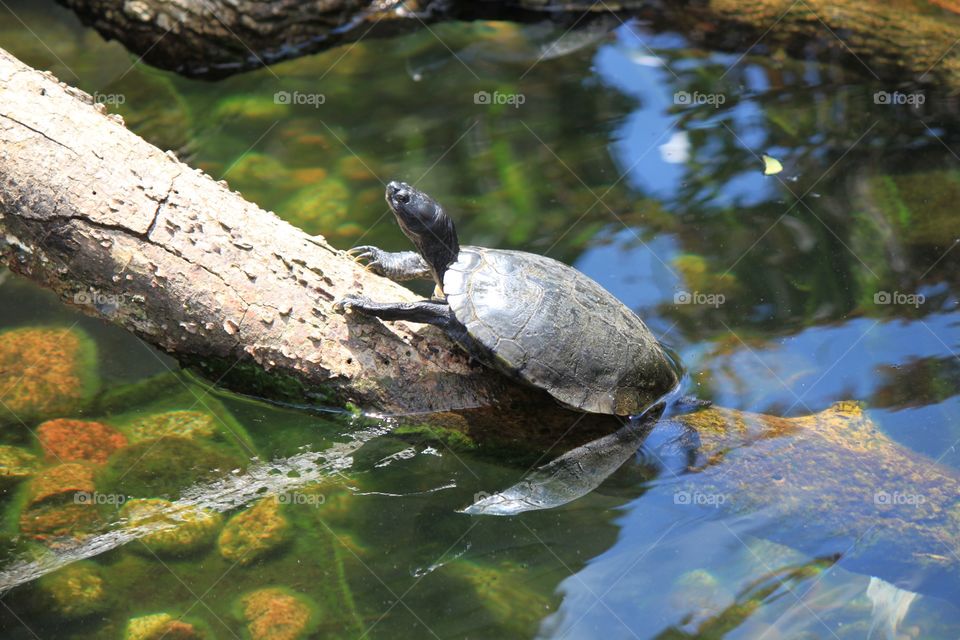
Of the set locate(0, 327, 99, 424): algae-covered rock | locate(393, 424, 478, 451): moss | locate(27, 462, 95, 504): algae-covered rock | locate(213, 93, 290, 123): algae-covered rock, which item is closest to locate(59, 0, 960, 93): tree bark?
locate(213, 93, 290, 123): algae-covered rock

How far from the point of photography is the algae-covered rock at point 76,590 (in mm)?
3541

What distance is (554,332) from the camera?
3988mm

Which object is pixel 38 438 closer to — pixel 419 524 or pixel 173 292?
pixel 173 292

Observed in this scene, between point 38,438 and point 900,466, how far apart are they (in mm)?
4422

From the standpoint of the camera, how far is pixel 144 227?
3799 millimetres

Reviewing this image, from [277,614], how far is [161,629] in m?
0.48

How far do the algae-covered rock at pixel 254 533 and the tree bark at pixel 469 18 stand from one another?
4.69 meters

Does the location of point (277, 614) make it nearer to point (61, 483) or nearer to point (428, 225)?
point (61, 483)

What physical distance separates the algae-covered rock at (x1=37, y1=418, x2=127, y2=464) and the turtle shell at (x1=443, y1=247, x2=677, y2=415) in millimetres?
1995

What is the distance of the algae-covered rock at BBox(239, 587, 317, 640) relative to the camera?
3.48m

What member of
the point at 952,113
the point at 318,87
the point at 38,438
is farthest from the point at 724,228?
the point at 38,438

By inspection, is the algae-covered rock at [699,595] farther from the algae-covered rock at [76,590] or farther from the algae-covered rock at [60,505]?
the algae-covered rock at [60,505]

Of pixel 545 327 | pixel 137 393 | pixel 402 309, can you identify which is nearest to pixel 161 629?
pixel 137 393

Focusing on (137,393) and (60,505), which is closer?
(60,505)
